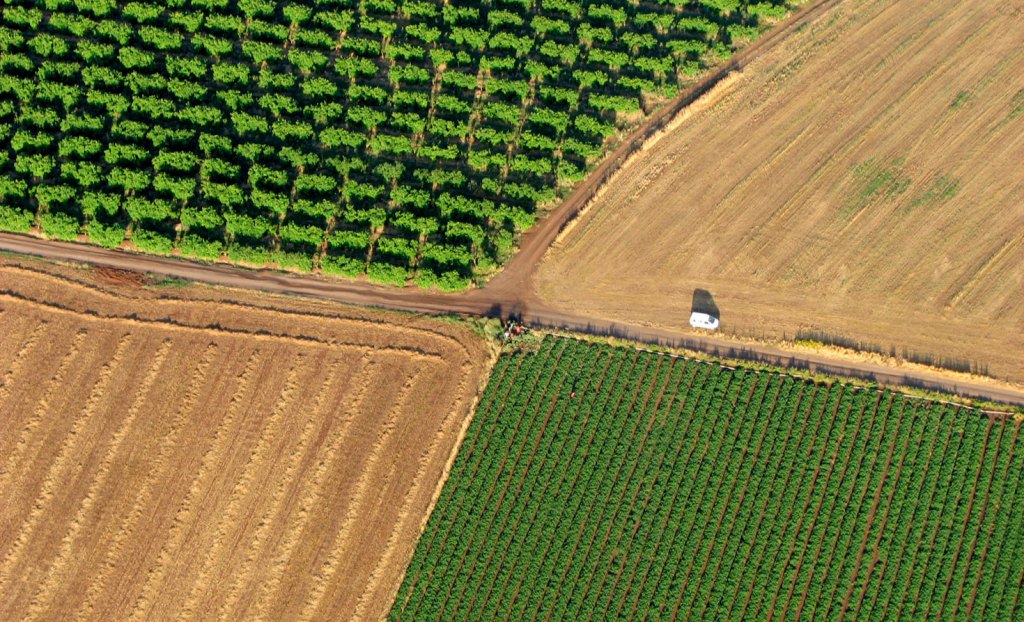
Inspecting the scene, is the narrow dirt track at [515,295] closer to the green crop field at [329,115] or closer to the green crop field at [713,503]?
the green crop field at [329,115]

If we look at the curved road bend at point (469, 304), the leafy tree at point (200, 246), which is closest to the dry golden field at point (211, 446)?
the curved road bend at point (469, 304)

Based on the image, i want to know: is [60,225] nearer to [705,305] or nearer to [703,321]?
[703,321]

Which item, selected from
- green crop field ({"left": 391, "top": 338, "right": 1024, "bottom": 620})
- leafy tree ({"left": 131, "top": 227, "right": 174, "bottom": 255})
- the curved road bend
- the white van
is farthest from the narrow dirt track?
green crop field ({"left": 391, "top": 338, "right": 1024, "bottom": 620})

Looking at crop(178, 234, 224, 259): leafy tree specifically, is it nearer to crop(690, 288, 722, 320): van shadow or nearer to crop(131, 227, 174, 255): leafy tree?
crop(131, 227, 174, 255): leafy tree

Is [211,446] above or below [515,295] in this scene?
below

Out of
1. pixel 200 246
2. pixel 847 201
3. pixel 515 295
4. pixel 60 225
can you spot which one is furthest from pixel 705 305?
pixel 60 225

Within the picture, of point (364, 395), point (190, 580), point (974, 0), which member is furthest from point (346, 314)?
point (974, 0)
